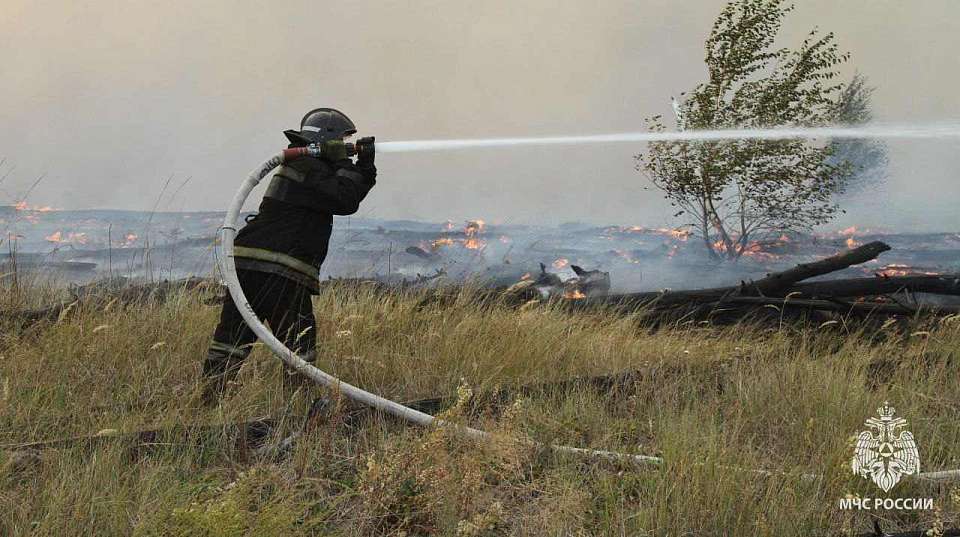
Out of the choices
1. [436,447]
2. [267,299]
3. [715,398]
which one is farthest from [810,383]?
[267,299]

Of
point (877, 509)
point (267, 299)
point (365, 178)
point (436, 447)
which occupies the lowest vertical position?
point (877, 509)

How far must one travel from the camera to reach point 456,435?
4.15m

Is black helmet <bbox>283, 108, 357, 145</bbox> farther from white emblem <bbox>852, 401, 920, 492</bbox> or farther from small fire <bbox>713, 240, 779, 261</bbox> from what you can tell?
small fire <bbox>713, 240, 779, 261</bbox>

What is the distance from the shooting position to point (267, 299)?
524cm

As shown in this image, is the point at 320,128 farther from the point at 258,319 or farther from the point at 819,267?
the point at 819,267

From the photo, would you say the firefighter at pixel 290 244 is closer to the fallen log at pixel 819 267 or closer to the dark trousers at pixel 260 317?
the dark trousers at pixel 260 317

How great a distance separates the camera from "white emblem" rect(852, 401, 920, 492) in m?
4.09

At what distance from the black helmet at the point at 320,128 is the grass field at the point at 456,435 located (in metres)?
1.34

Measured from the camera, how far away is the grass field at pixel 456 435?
3598 millimetres

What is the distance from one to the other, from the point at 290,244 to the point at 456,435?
190 centimetres

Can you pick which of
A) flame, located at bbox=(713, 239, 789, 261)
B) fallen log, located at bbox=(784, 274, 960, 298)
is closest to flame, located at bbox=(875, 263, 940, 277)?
fallen log, located at bbox=(784, 274, 960, 298)

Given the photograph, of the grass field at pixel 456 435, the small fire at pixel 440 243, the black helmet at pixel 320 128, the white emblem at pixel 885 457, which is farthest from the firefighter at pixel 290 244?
the small fire at pixel 440 243

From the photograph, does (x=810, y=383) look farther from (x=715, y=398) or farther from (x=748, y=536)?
(x=748, y=536)

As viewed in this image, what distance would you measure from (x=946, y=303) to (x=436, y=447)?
7669mm
